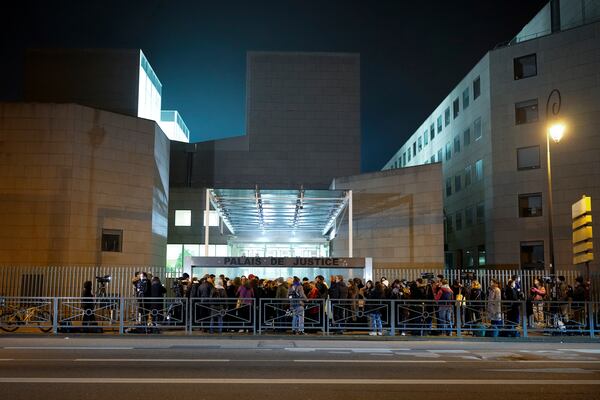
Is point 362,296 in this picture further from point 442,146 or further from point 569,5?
point 442,146

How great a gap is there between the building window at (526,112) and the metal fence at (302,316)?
22673 millimetres

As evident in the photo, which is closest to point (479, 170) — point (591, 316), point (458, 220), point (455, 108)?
point (458, 220)

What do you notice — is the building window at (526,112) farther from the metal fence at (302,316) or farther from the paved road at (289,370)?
the paved road at (289,370)

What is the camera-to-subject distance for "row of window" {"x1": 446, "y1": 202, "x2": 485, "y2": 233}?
1726 inches

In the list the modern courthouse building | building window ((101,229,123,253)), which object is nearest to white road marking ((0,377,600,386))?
building window ((101,229,123,253))

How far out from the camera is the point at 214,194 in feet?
96.2

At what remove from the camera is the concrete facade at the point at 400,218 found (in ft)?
111

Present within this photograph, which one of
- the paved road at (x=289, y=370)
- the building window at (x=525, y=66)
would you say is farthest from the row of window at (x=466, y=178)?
the paved road at (x=289, y=370)

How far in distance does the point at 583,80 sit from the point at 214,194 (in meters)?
24.0

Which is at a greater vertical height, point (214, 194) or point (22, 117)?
point (22, 117)

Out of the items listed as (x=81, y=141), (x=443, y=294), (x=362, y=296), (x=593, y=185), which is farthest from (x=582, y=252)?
(x=81, y=141)

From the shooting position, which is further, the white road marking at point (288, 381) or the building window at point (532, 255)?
the building window at point (532, 255)

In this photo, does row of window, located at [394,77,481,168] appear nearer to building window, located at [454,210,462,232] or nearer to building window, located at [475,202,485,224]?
building window, located at [475,202,485,224]

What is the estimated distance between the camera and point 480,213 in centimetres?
4384
